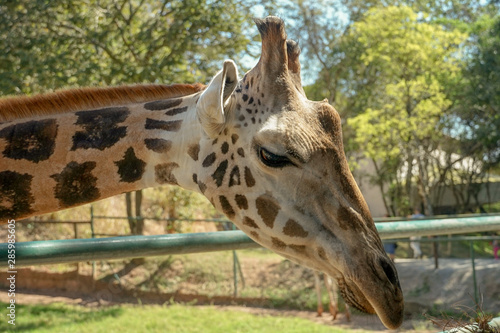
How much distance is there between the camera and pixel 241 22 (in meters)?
13.4

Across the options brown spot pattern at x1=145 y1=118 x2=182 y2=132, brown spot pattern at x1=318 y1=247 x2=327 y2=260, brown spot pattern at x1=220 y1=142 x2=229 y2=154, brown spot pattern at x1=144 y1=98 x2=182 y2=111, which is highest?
brown spot pattern at x1=144 y1=98 x2=182 y2=111

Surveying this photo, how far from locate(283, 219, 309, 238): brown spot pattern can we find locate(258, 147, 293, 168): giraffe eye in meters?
0.23

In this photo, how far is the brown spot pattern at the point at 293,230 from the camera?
2.01 m

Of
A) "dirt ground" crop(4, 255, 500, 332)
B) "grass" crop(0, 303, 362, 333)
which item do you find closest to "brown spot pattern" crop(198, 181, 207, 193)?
"grass" crop(0, 303, 362, 333)

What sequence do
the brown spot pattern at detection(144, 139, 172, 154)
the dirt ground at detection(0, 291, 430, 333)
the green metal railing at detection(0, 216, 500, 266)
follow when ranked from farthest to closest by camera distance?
the dirt ground at detection(0, 291, 430, 333) < the brown spot pattern at detection(144, 139, 172, 154) < the green metal railing at detection(0, 216, 500, 266)

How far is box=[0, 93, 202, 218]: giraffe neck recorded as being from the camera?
7.27ft

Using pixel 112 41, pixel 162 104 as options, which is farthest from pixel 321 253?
pixel 112 41

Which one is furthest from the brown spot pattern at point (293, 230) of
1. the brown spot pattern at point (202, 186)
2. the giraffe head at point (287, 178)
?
the brown spot pattern at point (202, 186)

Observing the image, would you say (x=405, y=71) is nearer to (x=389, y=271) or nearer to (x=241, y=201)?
(x=241, y=201)

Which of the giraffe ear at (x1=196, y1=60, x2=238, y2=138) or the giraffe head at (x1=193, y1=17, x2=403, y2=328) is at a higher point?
the giraffe ear at (x1=196, y1=60, x2=238, y2=138)

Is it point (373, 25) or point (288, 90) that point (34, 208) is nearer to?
point (288, 90)

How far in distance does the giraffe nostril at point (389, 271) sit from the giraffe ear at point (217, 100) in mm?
846

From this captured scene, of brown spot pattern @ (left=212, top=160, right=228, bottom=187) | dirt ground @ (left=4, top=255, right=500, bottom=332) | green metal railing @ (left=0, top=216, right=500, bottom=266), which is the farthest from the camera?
dirt ground @ (left=4, top=255, right=500, bottom=332)

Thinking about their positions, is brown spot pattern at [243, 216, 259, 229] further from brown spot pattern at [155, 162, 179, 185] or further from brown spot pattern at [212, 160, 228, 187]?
brown spot pattern at [155, 162, 179, 185]
